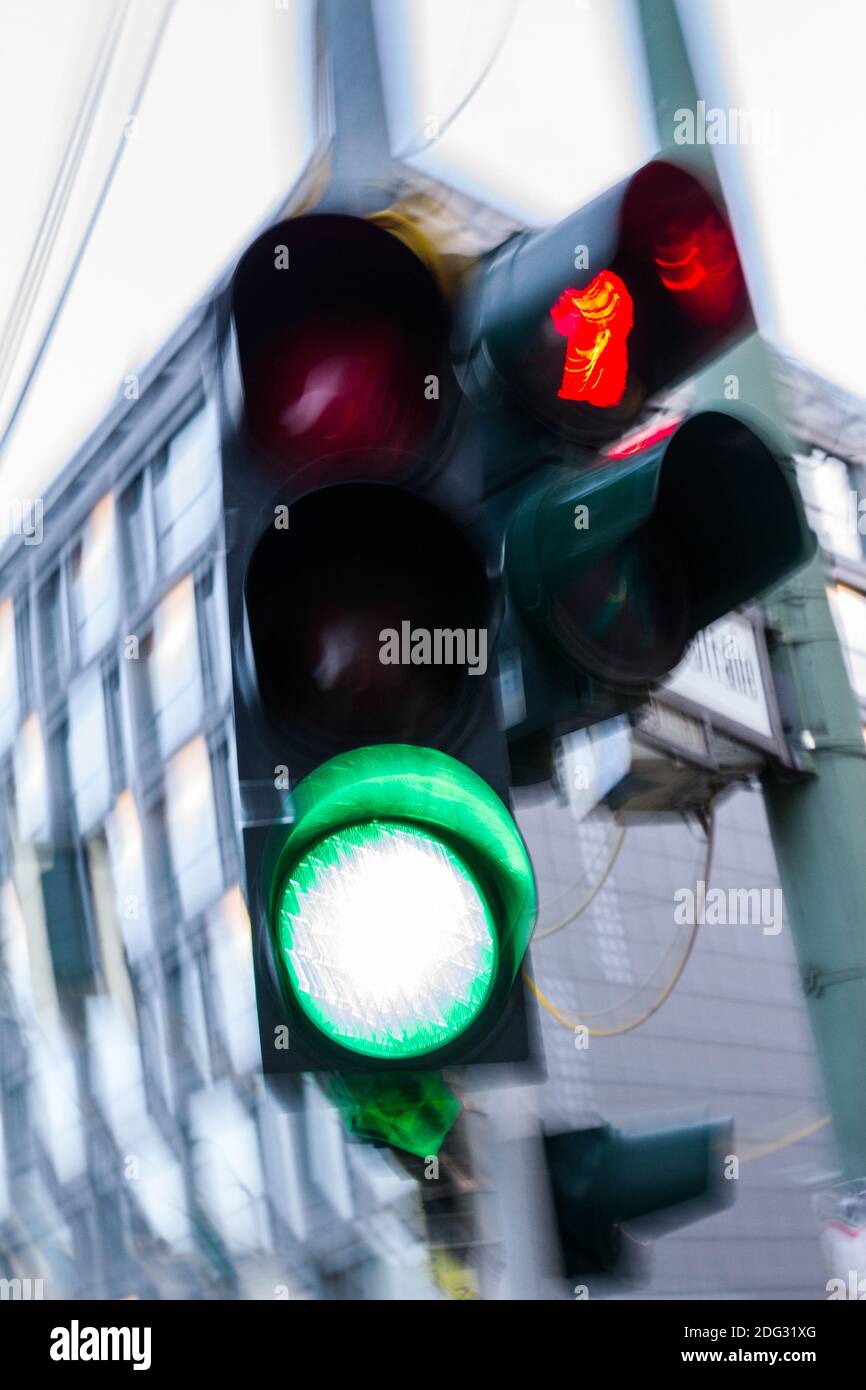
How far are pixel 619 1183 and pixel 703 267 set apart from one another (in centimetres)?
80

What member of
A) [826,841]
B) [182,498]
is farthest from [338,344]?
[182,498]

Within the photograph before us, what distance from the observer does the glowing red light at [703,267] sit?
1117 mm

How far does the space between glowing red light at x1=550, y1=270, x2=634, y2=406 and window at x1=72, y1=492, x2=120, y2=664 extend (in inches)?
517

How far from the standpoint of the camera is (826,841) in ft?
5.44

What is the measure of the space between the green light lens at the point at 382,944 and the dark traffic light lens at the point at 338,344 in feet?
0.97

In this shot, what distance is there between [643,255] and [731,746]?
0.65 metres

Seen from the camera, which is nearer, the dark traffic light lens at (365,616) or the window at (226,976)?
the dark traffic light lens at (365,616)

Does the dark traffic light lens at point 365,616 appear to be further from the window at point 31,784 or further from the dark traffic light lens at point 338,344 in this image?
the window at point 31,784

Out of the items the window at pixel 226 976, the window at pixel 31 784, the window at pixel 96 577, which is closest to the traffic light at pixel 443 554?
the window at pixel 226 976

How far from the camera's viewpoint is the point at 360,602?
1006mm

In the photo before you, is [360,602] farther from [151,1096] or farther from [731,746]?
[151,1096]

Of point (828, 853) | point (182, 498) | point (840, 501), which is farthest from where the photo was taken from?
point (182, 498)

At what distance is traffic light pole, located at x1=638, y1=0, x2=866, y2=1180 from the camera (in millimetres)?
1587

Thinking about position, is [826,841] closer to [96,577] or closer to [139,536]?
[139,536]
